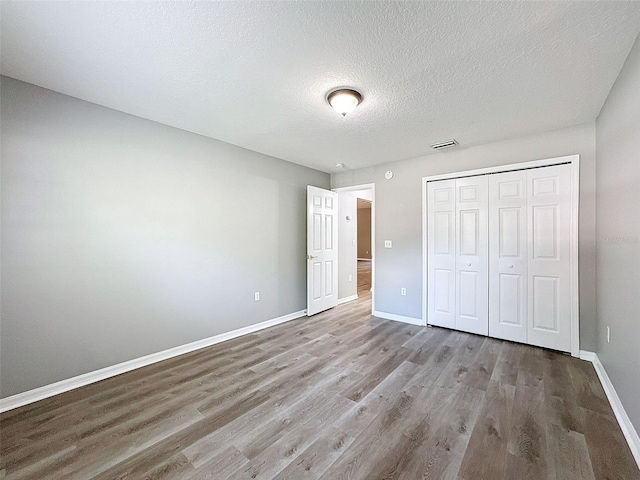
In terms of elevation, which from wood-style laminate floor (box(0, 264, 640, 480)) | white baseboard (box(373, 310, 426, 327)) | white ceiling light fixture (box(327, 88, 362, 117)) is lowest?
wood-style laminate floor (box(0, 264, 640, 480))

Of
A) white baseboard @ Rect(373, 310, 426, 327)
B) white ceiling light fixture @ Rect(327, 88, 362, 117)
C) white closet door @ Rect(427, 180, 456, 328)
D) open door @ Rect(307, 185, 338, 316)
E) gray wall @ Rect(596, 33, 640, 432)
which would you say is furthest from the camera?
open door @ Rect(307, 185, 338, 316)

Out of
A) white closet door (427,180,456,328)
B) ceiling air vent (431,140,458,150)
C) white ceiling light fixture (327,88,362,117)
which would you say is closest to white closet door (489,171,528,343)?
white closet door (427,180,456,328)

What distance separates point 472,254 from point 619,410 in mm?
1967

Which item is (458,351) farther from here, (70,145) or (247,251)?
(70,145)

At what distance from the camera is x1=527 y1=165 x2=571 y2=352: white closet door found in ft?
9.54

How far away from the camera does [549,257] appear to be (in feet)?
9.87

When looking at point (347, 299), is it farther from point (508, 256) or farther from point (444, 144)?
point (444, 144)

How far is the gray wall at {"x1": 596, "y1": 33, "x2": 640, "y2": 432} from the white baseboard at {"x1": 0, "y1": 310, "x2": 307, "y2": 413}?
3575 mm

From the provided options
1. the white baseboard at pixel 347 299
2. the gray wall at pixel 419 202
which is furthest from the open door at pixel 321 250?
the gray wall at pixel 419 202

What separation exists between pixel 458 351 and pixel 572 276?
56.9 inches

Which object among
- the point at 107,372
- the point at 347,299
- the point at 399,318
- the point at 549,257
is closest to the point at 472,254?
the point at 549,257

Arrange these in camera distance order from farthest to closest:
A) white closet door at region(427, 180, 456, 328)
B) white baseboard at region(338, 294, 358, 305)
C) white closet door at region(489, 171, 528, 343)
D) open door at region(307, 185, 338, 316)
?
white baseboard at region(338, 294, 358, 305), open door at region(307, 185, 338, 316), white closet door at region(427, 180, 456, 328), white closet door at region(489, 171, 528, 343)

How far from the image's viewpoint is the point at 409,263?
161 inches

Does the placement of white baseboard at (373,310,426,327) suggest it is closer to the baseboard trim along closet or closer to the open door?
the open door
